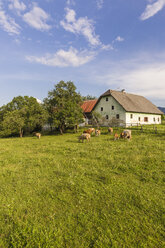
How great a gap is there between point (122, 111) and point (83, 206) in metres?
28.9

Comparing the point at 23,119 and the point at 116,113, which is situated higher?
the point at 116,113

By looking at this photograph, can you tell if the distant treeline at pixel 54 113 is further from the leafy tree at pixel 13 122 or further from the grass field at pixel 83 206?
the grass field at pixel 83 206

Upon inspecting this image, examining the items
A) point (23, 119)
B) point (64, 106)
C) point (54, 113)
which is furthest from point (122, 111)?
point (23, 119)

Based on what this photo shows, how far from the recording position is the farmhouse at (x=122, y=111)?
3105 cm

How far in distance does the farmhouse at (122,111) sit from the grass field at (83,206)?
23528 mm

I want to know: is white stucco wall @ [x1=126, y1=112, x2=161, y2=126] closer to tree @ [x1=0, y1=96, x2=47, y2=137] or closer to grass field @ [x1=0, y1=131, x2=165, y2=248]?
tree @ [x1=0, y1=96, x2=47, y2=137]

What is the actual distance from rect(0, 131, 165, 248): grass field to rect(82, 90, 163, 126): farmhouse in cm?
2353

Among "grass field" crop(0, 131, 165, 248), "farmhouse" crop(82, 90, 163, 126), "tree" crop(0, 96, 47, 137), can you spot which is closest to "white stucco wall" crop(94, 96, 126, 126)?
"farmhouse" crop(82, 90, 163, 126)

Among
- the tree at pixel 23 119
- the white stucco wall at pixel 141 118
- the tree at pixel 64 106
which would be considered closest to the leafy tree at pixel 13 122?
the tree at pixel 23 119

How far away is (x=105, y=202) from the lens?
17.0 feet

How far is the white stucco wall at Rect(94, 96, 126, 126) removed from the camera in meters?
31.2

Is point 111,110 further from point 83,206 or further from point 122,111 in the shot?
point 83,206

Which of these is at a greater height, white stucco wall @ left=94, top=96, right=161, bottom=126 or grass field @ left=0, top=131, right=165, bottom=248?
white stucco wall @ left=94, top=96, right=161, bottom=126

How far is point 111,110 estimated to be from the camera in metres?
33.9
